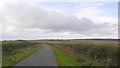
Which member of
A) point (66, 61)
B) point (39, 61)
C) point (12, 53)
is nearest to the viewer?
point (66, 61)

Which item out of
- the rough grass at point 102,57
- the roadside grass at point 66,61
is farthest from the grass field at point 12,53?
the rough grass at point 102,57

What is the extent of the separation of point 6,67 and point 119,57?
8.77 meters

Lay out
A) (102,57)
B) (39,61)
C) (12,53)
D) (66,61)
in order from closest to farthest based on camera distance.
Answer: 1. (102,57)
2. (66,61)
3. (39,61)
4. (12,53)

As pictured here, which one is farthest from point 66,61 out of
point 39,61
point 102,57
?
point 102,57

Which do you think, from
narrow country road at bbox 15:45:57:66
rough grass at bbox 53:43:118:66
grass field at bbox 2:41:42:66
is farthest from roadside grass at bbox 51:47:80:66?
grass field at bbox 2:41:42:66

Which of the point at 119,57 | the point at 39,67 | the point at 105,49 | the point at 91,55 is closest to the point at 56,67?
the point at 39,67

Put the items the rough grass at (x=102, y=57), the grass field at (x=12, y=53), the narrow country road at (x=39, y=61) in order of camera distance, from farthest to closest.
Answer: the grass field at (x=12, y=53), the narrow country road at (x=39, y=61), the rough grass at (x=102, y=57)

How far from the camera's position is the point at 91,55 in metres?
30.9

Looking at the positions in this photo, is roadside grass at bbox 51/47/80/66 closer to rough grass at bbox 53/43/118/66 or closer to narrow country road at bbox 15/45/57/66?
narrow country road at bbox 15/45/57/66

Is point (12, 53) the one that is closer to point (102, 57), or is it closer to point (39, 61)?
point (39, 61)

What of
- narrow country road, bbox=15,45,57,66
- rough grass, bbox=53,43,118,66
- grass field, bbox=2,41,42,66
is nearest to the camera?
rough grass, bbox=53,43,118,66

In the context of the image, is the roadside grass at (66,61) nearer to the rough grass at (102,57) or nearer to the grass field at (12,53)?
the rough grass at (102,57)

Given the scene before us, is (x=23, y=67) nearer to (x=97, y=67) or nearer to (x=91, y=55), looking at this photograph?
(x=97, y=67)

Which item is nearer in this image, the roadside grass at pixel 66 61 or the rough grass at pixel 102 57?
the rough grass at pixel 102 57
